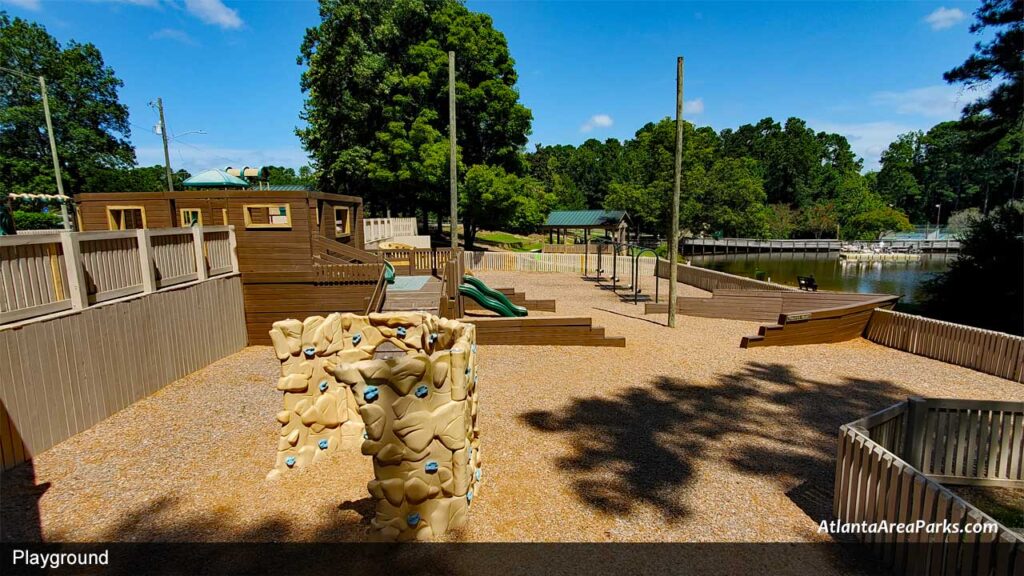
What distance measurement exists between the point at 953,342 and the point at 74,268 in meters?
16.3

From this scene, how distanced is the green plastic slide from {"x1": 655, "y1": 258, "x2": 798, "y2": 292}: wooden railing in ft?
26.1

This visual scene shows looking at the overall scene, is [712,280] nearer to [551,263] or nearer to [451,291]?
[551,263]

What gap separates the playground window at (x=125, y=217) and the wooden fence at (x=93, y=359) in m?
3.69

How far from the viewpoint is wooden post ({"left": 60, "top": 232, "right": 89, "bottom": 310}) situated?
21.7 ft

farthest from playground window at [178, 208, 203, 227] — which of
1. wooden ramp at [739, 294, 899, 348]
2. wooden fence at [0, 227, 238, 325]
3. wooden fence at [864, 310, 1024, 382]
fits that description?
wooden fence at [864, 310, 1024, 382]

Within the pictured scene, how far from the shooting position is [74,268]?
664 centimetres

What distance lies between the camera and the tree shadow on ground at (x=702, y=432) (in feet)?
17.2

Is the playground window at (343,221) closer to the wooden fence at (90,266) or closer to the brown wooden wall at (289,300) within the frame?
the brown wooden wall at (289,300)

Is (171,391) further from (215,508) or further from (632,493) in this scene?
(632,493)

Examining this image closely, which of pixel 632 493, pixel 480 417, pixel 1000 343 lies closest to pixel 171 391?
pixel 480 417

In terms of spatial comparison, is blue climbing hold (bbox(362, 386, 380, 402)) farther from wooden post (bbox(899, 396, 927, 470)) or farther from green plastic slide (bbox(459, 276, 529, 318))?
green plastic slide (bbox(459, 276, 529, 318))

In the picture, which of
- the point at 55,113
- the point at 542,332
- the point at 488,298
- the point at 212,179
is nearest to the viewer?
the point at 542,332

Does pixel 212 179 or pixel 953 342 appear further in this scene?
pixel 212 179

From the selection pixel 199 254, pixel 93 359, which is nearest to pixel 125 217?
pixel 199 254
